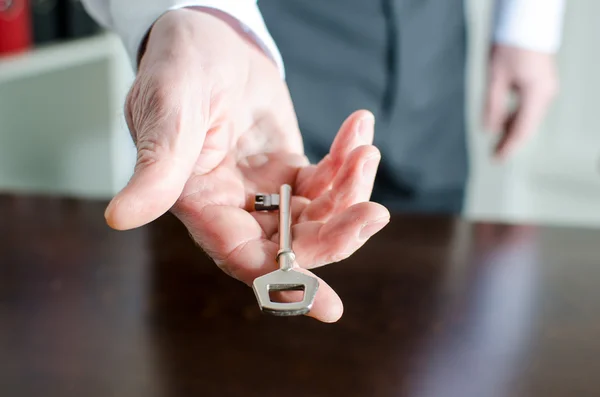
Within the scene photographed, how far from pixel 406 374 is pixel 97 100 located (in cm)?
137

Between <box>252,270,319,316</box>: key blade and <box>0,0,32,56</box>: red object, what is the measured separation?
3.77 ft

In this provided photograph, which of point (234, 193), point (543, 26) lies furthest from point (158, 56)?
point (543, 26)

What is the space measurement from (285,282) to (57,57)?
1269 mm

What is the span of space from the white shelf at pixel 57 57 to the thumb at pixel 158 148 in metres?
1.03

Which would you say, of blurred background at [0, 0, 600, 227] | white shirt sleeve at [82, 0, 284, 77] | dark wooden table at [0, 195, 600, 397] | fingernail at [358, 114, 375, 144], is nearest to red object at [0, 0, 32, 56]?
blurred background at [0, 0, 600, 227]

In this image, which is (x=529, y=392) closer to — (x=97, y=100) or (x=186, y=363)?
(x=186, y=363)

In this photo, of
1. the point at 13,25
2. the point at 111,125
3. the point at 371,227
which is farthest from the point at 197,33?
the point at 111,125

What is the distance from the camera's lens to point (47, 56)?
4.79 ft

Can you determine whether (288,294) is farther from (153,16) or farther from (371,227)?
(153,16)

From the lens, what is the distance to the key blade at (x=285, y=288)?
351 mm

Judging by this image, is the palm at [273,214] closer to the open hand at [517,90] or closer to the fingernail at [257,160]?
the fingernail at [257,160]

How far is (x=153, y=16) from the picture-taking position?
54cm

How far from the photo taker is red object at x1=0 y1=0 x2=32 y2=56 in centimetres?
133

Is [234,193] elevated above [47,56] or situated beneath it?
situated beneath
